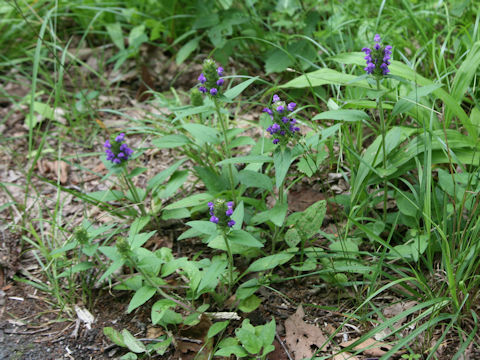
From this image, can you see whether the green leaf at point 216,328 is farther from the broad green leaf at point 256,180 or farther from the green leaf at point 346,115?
the green leaf at point 346,115

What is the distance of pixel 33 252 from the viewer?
97.4 inches

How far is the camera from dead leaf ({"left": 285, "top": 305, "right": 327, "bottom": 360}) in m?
1.86

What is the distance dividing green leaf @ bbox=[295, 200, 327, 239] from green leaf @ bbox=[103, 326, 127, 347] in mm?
901

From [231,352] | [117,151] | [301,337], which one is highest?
[117,151]

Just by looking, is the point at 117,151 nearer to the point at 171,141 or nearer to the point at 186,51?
the point at 171,141

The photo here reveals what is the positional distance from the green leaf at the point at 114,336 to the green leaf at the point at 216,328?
372 millimetres

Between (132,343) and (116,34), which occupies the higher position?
(116,34)

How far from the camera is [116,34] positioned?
3.68 meters

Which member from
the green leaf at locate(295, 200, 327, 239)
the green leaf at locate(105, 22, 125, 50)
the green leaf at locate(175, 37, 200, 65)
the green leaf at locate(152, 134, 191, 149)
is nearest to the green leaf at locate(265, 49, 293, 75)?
the green leaf at locate(175, 37, 200, 65)

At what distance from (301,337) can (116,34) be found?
2.83 meters

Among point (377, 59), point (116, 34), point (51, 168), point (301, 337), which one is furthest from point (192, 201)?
point (116, 34)

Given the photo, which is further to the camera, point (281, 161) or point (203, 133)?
point (203, 133)

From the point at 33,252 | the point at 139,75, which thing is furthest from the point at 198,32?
the point at 33,252

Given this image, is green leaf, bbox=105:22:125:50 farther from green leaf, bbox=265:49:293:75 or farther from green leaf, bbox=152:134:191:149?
green leaf, bbox=152:134:191:149
